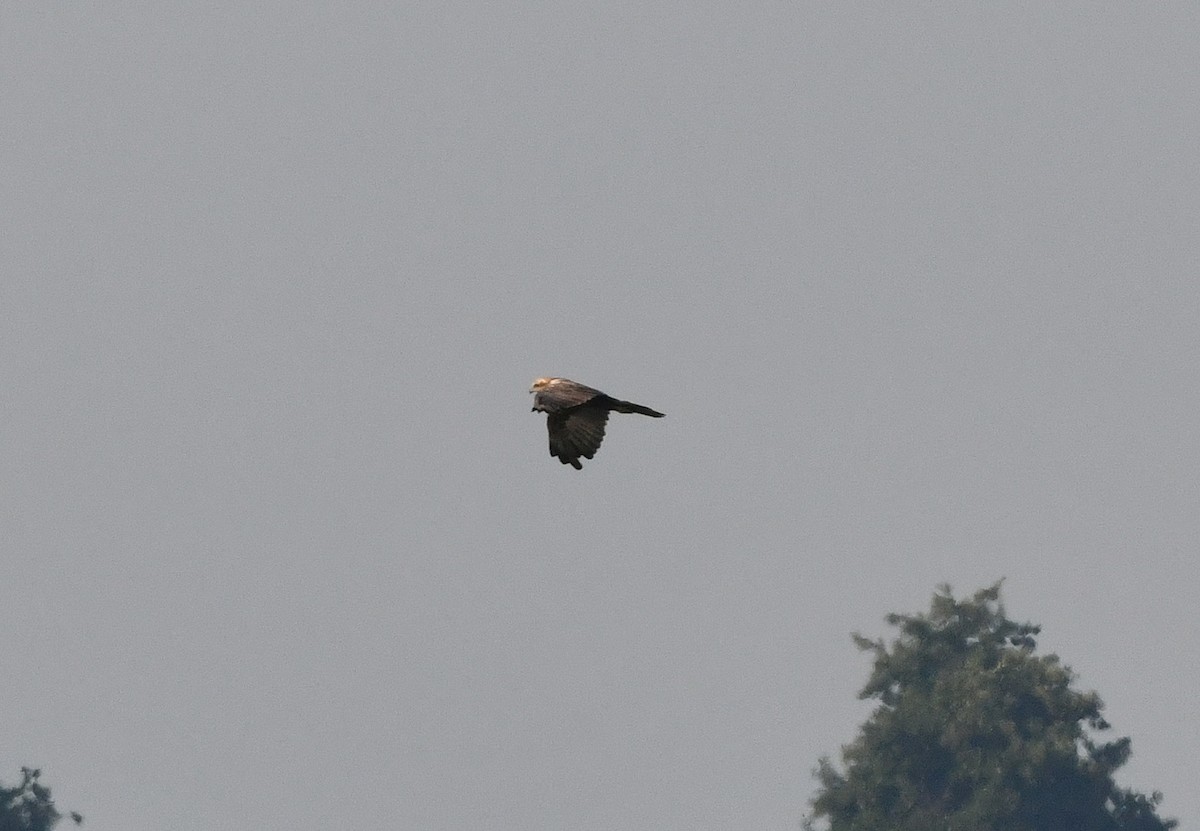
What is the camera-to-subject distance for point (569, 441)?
110 feet

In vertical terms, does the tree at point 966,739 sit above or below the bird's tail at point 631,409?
above

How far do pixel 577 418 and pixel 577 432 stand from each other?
6.0 inches

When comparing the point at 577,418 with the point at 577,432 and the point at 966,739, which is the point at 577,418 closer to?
the point at 577,432

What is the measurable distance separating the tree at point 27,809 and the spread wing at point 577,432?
238 feet

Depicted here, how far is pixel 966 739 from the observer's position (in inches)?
4183

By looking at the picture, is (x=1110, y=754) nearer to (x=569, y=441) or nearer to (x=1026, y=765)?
(x=1026, y=765)

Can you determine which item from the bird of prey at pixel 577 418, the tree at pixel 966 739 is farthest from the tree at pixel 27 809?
the bird of prey at pixel 577 418

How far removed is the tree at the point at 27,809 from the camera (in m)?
103

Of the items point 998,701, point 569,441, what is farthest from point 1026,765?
point 569,441

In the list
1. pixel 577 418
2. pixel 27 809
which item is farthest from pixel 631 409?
pixel 27 809

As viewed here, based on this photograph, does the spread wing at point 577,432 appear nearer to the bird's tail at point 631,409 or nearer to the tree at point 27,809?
the bird's tail at point 631,409

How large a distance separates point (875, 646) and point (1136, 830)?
469 inches

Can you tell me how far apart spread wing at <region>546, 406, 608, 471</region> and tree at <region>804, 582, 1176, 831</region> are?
73099 mm

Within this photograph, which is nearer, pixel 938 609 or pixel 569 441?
pixel 569 441
